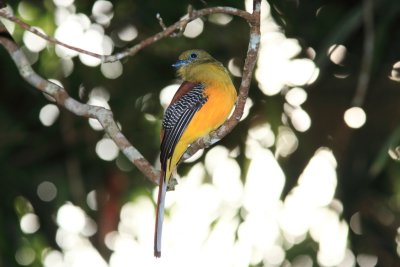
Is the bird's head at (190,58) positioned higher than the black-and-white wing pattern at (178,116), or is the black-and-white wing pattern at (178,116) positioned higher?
the black-and-white wing pattern at (178,116)

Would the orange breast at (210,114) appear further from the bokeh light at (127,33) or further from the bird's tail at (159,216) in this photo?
the bokeh light at (127,33)

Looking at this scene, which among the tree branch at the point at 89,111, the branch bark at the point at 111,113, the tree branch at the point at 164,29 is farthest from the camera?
the tree branch at the point at 89,111

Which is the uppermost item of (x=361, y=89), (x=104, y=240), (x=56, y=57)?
(x=361, y=89)

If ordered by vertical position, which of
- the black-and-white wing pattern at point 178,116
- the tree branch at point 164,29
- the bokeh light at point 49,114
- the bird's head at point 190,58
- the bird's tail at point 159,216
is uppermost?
the tree branch at point 164,29

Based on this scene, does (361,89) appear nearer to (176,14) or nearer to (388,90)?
(388,90)

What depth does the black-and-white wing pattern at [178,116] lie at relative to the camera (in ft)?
14.6

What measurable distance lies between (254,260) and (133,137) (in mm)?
1233

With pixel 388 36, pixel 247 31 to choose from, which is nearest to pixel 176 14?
pixel 247 31

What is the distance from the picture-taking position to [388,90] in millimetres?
5641

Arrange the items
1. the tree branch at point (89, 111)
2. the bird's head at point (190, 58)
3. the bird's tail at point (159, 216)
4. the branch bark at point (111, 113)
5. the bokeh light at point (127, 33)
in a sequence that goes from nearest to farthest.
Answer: the branch bark at point (111, 113) → the bird's tail at point (159, 216) → the tree branch at point (89, 111) → the bird's head at point (190, 58) → the bokeh light at point (127, 33)

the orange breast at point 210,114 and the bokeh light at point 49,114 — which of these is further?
the bokeh light at point 49,114

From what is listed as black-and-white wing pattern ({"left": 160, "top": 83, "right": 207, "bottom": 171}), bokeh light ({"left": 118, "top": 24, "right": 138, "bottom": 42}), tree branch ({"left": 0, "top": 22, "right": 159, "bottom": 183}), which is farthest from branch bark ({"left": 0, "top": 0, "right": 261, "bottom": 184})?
bokeh light ({"left": 118, "top": 24, "right": 138, "bottom": 42})

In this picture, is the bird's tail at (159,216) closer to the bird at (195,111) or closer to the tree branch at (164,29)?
the bird at (195,111)

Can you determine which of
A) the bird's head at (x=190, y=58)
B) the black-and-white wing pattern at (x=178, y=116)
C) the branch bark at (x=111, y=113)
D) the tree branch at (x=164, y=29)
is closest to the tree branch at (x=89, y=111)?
the branch bark at (x=111, y=113)
